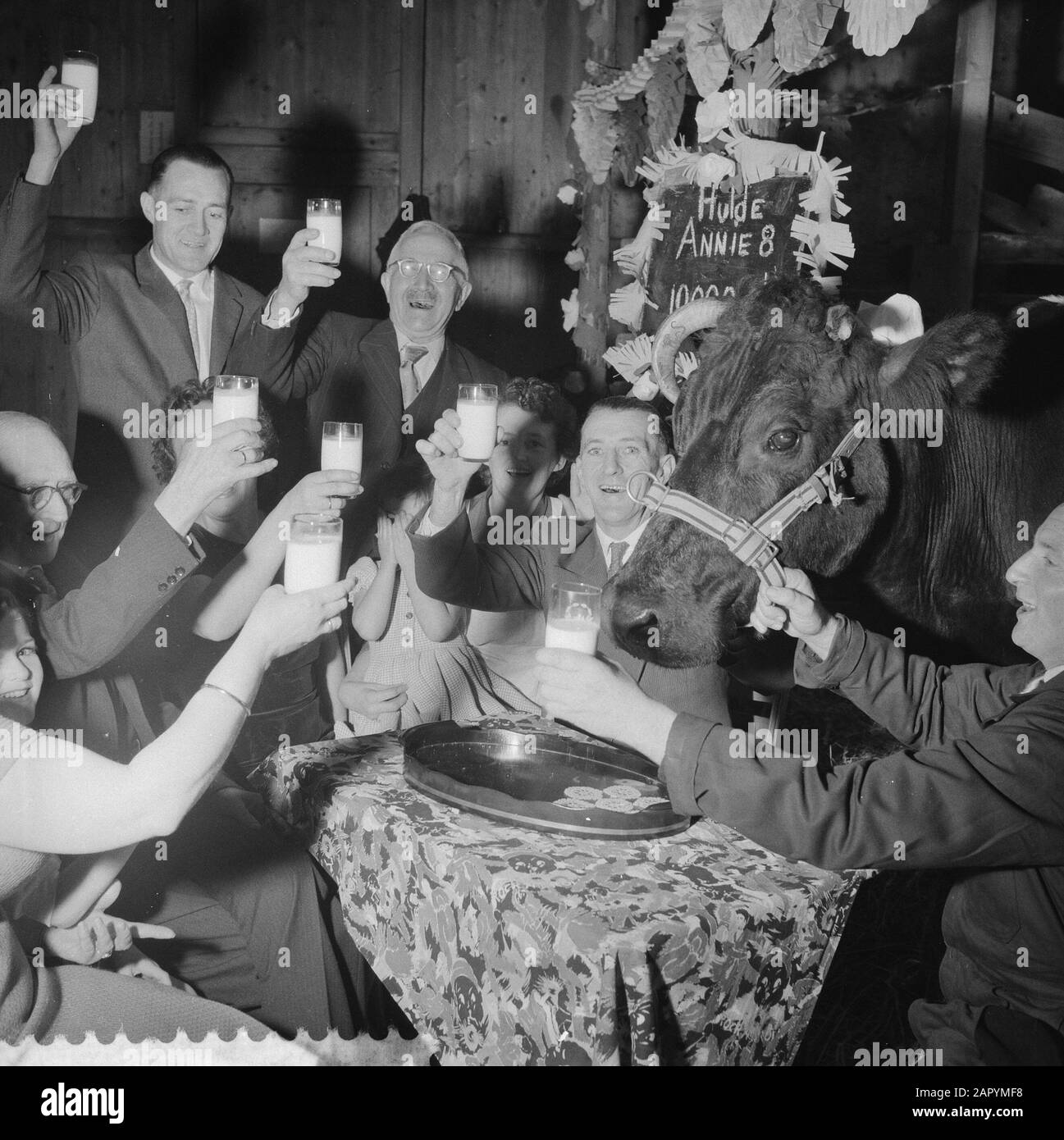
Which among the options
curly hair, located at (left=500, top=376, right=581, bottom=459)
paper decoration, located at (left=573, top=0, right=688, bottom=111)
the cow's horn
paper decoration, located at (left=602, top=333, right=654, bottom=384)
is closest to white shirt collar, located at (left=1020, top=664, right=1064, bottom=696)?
the cow's horn

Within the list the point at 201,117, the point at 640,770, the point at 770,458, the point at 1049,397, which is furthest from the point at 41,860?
the point at 201,117

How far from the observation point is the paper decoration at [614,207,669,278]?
3463mm

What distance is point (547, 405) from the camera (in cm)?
334

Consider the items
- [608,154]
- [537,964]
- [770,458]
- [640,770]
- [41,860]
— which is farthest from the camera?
[608,154]

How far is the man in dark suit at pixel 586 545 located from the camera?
2684mm

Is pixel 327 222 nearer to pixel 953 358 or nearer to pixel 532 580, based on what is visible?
pixel 532 580

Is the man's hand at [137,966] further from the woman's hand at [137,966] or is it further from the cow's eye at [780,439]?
the cow's eye at [780,439]

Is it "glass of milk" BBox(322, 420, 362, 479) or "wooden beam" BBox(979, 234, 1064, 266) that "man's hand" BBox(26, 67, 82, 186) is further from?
"wooden beam" BBox(979, 234, 1064, 266)

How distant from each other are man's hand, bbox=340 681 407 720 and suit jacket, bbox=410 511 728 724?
12.3 inches

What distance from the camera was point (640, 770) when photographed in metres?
2.20

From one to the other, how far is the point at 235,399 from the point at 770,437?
48.7 inches

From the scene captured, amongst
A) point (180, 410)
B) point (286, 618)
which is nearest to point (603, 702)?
point (286, 618)

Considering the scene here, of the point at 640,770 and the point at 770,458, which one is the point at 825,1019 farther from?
the point at 770,458

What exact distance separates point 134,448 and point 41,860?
4.72 ft
